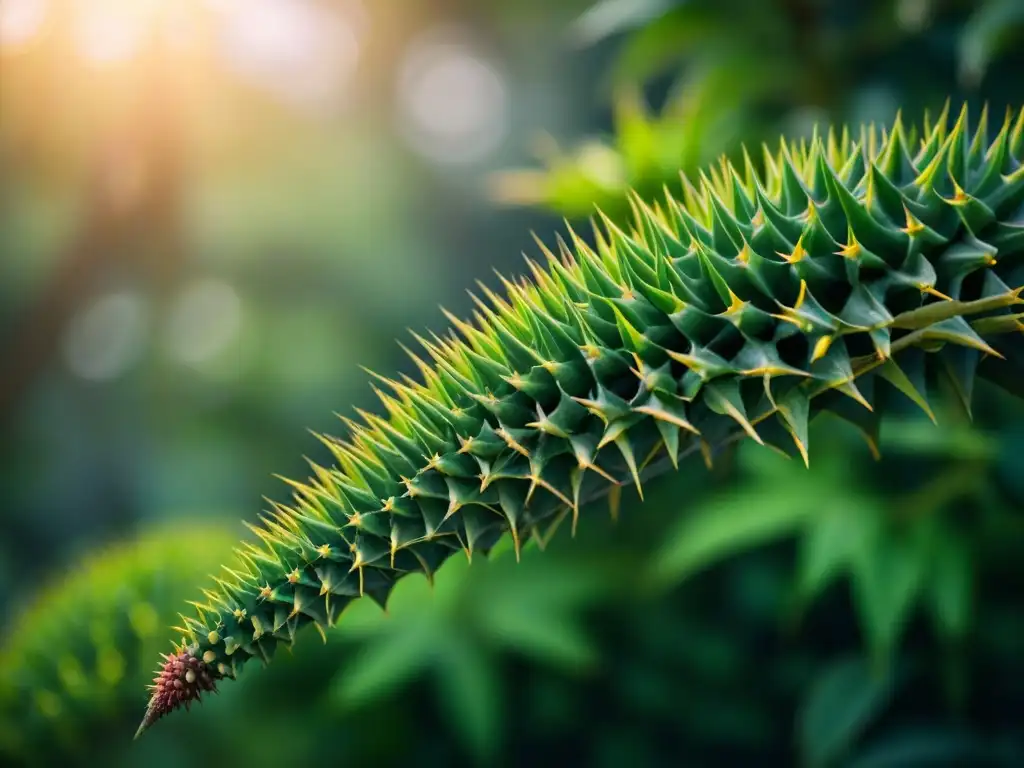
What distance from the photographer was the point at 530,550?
15.5ft

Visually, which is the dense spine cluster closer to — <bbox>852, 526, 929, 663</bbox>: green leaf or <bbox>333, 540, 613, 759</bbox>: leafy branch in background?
<bbox>852, 526, 929, 663</bbox>: green leaf

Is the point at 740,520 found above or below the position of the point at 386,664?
below

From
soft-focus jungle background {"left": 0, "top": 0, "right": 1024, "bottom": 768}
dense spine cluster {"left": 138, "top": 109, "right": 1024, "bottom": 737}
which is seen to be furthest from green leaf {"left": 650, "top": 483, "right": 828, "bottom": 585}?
dense spine cluster {"left": 138, "top": 109, "right": 1024, "bottom": 737}

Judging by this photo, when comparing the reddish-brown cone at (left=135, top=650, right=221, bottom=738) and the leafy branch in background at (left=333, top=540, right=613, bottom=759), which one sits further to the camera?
the leafy branch in background at (left=333, top=540, right=613, bottom=759)

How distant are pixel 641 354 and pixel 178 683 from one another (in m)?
0.78

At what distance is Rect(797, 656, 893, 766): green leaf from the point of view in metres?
3.49

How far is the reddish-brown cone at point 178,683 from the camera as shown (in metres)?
1.23

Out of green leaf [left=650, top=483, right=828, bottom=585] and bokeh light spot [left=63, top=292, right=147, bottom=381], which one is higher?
bokeh light spot [left=63, top=292, right=147, bottom=381]

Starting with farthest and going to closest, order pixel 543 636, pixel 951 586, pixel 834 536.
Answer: pixel 543 636 → pixel 834 536 → pixel 951 586

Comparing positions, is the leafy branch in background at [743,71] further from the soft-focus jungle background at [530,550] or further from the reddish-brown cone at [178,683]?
the reddish-brown cone at [178,683]

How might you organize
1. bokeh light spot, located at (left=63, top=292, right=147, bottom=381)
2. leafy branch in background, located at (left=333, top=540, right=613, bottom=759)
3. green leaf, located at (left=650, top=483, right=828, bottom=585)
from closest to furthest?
Result: green leaf, located at (left=650, top=483, right=828, bottom=585) < leafy branch in background, located at (left=333, top=540, right=613, bottom=759) < bokeh light spot, located at (left=63, top=292, right=147, bottom=381)

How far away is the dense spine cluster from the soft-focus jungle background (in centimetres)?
19

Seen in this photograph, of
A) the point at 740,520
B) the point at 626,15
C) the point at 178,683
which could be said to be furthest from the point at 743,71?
the point at 178,683

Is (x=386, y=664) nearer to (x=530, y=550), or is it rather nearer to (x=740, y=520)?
(x=530, y=550)
